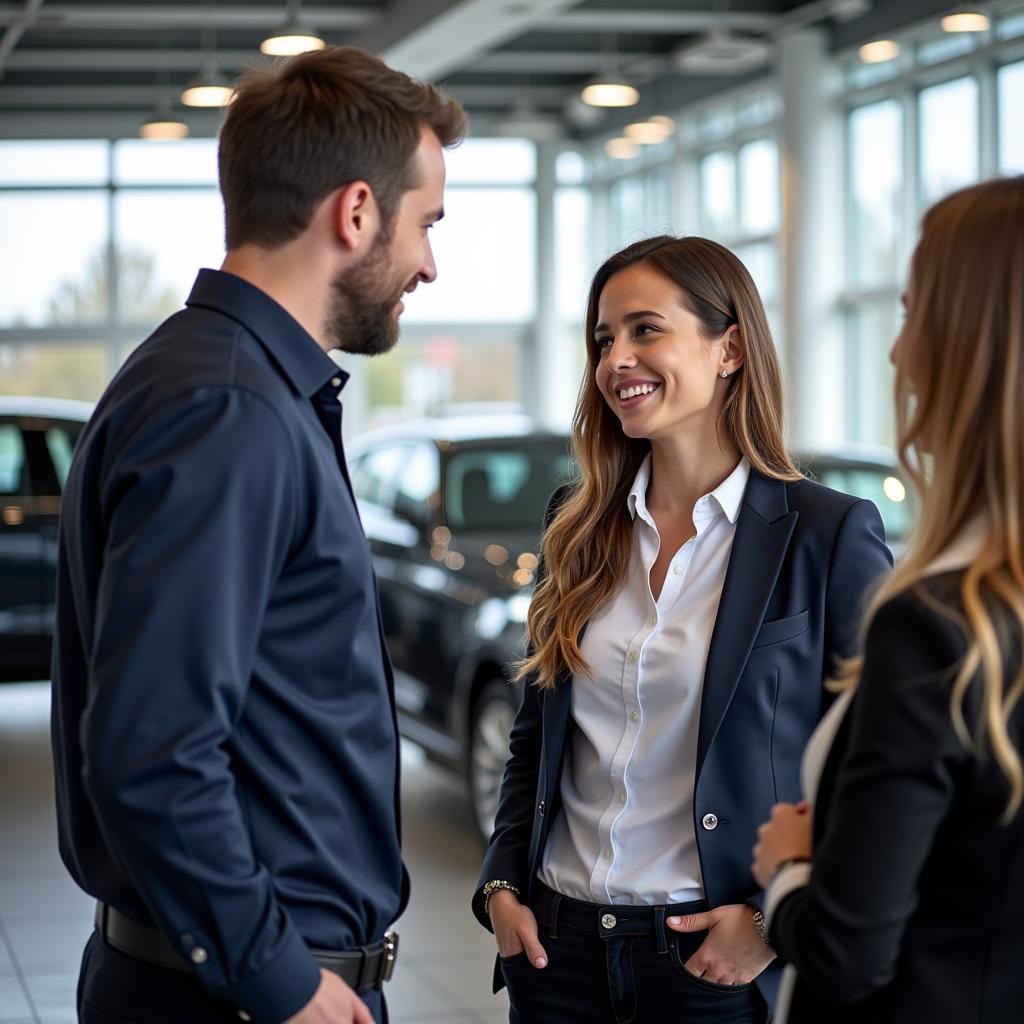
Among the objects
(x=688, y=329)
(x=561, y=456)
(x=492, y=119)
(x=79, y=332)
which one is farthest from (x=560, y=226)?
(x=688, y=329)

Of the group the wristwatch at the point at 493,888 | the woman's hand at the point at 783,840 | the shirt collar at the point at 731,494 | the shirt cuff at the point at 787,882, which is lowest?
the wristwatch at the point at 493,888

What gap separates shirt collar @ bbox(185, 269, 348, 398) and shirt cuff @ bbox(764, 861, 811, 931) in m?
0.78

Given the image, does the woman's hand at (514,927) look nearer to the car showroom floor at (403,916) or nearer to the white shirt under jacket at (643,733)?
the white shirt under jacket at (643,733)

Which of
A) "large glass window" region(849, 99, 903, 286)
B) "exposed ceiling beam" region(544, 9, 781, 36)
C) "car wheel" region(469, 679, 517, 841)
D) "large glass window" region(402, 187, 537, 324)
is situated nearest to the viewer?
"car wheel" region(469, 679, 517, 841)

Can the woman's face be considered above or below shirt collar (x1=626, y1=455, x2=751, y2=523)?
above

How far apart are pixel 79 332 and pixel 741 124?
759 centimetres

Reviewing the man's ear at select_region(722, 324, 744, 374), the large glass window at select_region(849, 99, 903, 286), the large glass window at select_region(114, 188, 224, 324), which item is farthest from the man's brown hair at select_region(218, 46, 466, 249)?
the large glass window at select_region(114, 188, 224, 324)

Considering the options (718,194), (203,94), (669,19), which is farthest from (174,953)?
(718,194)

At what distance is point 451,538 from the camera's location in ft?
21.0

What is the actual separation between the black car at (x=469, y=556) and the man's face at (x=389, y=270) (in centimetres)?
364

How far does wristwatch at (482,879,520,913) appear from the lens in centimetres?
251

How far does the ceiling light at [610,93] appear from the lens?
11.7 metres

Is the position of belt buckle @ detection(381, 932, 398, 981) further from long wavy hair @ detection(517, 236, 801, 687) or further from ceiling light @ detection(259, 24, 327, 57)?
ceiling light @ detection(259, 24, 327, 57)

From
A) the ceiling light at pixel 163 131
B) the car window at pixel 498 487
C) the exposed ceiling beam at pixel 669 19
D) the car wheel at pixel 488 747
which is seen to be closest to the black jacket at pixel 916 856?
the car wheel at pixel 488 747
